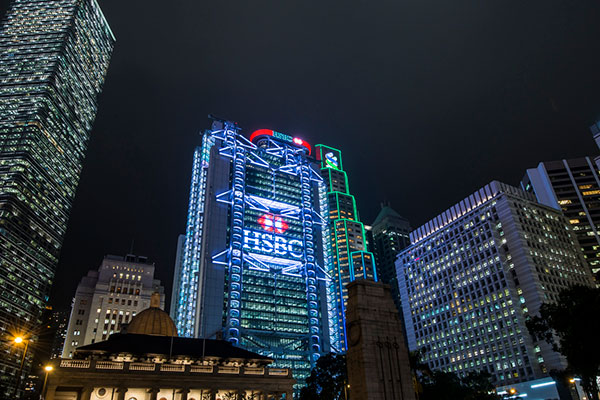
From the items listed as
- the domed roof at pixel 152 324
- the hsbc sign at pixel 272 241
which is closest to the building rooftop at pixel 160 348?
the domed roof at pixel 152 324

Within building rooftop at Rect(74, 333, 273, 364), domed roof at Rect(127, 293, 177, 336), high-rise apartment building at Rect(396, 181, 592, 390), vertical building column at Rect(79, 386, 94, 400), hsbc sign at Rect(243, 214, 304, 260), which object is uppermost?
hsbc sign at Rect(243, 214, 304, 260)

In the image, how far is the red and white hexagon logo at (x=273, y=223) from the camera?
6191 inches

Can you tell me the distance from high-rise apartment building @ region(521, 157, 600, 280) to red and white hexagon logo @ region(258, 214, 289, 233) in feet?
355

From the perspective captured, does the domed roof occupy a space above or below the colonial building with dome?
above

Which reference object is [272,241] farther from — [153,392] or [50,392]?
[50,392]

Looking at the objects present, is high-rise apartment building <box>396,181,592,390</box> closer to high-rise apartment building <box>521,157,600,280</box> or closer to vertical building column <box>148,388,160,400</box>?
high-rise apartment building <box>521,157,600,280</box>

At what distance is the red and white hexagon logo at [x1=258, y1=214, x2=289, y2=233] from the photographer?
516 feet

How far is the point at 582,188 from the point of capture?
582 ft

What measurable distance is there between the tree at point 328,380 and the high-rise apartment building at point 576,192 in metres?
129

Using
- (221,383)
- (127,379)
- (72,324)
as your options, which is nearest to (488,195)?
(221,383)

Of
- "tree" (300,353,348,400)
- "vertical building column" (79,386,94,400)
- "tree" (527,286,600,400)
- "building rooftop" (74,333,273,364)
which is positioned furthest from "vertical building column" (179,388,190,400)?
"tree" (527,286,600,400)

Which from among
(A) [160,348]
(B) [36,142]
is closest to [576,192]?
(A) [160,348]

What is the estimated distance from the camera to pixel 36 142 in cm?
15838

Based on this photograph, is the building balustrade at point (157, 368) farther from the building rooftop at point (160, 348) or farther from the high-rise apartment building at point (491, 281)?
the high-rise apartment building at point (491, 281)
